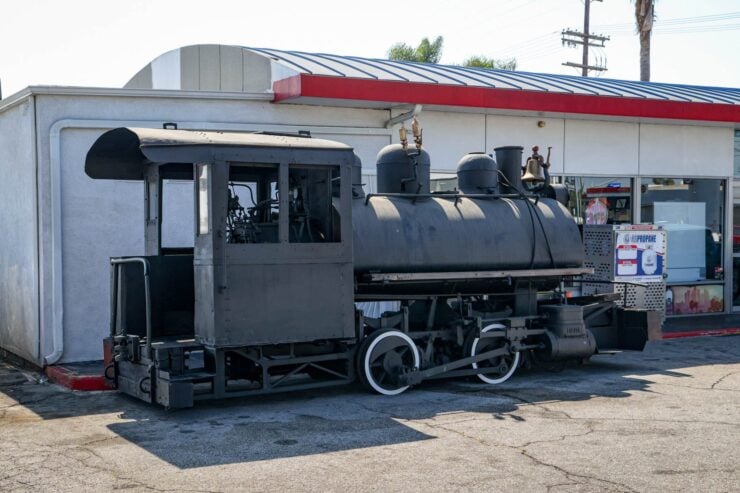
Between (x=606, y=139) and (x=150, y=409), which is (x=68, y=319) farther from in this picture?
(x=606, y=139)

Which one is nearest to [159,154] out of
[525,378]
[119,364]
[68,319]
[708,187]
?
[119,364]

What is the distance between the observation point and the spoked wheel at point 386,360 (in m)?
9.49

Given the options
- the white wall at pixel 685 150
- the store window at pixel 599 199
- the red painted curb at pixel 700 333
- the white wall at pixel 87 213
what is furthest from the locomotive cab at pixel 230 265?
the white wall at pixel 685 150

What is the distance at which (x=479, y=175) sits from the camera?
439 inches

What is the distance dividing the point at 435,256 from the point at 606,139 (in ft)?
23.7

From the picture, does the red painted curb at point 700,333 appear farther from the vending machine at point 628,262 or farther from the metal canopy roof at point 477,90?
the metal canopy roof at point 477,90

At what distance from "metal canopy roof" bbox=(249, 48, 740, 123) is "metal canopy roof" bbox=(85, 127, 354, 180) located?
3.24m

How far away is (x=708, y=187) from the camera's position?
680 inches

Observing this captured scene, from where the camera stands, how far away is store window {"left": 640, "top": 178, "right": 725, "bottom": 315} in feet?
54.6

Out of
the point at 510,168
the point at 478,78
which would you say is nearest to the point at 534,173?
the point at 510,168

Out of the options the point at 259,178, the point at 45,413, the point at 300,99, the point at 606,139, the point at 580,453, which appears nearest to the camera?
the point at 580,453

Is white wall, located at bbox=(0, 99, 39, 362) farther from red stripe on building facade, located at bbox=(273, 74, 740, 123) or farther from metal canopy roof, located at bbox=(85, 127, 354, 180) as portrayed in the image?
red stripe on building facade, located at bbox=(273, 74, 740, 123)

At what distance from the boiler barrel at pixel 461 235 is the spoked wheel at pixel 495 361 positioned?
2.81 ft

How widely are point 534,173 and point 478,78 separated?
4200mm
